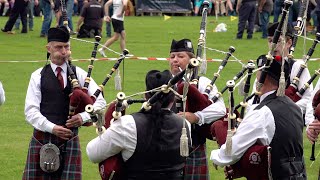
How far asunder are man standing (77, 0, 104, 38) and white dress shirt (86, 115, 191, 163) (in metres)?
17.5

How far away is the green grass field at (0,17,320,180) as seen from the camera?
1036cm

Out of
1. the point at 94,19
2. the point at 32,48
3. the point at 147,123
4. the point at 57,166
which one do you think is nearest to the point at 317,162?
the point at 57,166

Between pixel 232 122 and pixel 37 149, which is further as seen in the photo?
pixel 37 149

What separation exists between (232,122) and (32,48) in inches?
601

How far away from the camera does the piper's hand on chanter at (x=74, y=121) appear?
23.3 feet

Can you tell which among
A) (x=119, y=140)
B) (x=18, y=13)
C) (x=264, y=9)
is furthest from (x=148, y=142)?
(x=18, y=13)

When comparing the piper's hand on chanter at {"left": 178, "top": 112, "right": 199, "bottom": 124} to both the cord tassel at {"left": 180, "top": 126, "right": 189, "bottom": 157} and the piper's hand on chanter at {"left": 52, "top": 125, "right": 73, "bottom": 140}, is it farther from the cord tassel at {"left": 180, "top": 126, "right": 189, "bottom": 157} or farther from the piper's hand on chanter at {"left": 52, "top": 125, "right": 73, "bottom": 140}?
the cord tassel at {"left": 180, "top": 126, "right": 189, "bottom": 157}

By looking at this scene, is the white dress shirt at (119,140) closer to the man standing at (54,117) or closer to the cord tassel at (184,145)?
the cord tassel at (184,145)

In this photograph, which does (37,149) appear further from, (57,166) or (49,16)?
(49,16)

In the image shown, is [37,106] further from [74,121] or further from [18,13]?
[18,13]

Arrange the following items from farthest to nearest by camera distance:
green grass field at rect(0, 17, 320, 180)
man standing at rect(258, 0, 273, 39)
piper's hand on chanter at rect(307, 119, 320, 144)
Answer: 1. man standing at rect(258, 0, 273, 39)
2. green grass field at rect(0, 17, 320, 180)
3. piper's hand on chanter at rect(307, 119, 320, 144)

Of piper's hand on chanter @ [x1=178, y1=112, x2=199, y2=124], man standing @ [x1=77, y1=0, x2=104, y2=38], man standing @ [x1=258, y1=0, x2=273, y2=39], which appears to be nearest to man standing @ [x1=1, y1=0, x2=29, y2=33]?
man standing @ [x1=77, y1=0, x2=104, y2=38]

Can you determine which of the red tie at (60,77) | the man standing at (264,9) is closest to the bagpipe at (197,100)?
the red tie at (60,77)

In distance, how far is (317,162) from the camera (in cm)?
1005
